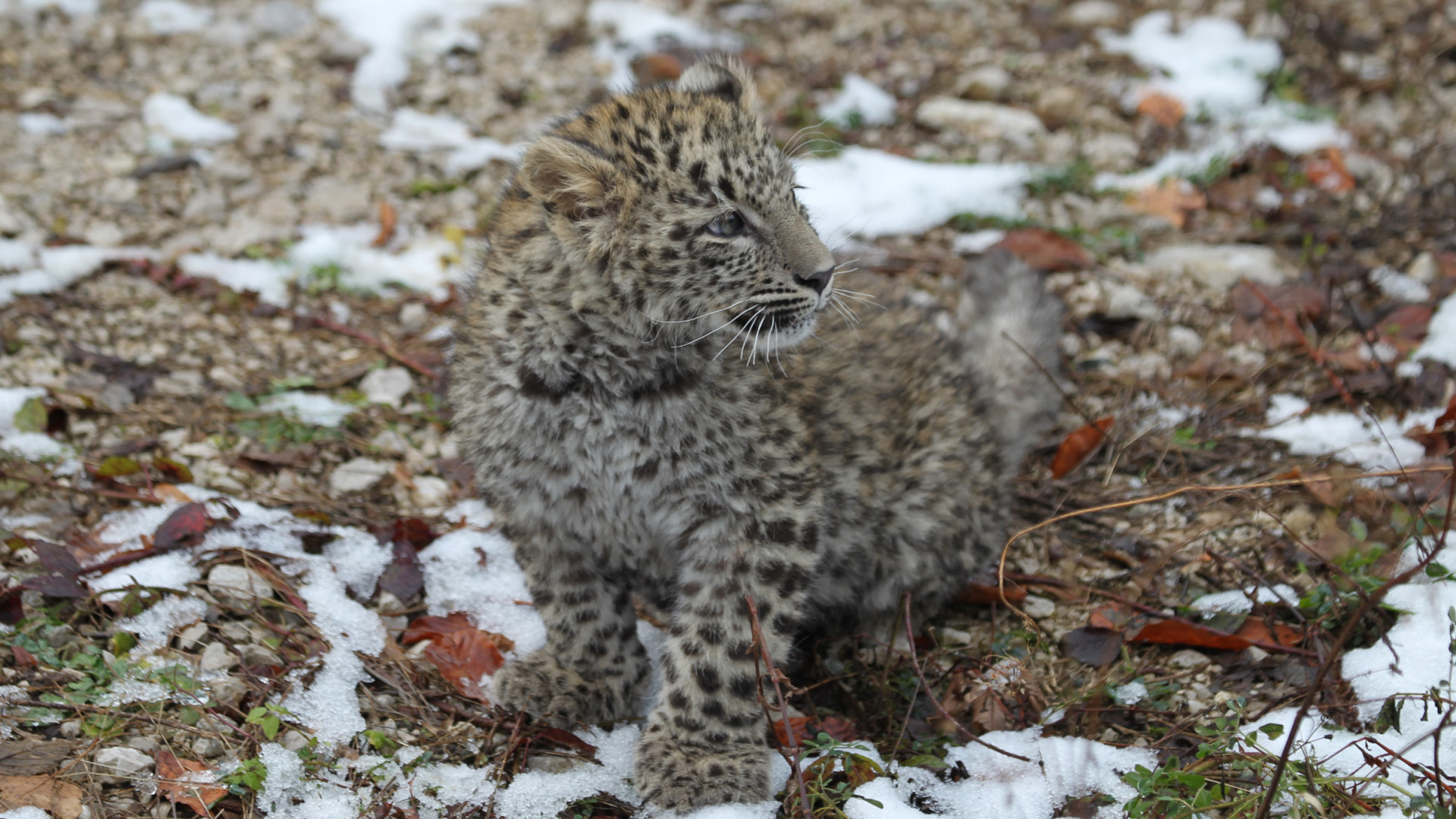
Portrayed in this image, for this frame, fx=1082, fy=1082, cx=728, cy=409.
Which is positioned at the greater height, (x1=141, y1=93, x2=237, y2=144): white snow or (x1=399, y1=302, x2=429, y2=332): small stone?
(x1=141, y1=93, x2=237, y2=144): white snow

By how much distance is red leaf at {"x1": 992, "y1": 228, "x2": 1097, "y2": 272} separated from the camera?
5.96 meters

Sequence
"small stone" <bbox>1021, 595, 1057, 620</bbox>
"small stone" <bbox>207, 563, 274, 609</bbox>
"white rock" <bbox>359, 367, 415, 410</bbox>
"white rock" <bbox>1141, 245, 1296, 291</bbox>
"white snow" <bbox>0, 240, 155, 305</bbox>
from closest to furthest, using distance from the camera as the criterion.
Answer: "small stone" <bbox>207, 563, 274, 609</bbox>, "small stone" <bbox>1021, 595, 1057, 620</bbox>, "white rock" <bbox>359, 367, 415, 410</bbox>, "white snow" <bbox>0, 240, 155, 305</bbox>, "white rock" <bbox>1141, 245, 1296, 291</bbox>

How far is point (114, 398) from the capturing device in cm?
481

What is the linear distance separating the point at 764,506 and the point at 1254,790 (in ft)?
5.42

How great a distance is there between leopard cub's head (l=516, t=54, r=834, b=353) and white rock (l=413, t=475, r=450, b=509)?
1702 mm

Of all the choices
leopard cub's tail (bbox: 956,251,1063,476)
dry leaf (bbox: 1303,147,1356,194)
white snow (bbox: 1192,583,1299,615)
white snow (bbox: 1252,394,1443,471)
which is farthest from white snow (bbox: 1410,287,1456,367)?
white snow (bbox: 1192,583,1299,615)

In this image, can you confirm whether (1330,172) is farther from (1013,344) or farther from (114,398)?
(114,398)

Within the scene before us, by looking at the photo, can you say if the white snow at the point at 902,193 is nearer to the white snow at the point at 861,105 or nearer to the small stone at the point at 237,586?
the white snow at the point at 861,105

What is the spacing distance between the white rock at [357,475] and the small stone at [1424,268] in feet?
16.7

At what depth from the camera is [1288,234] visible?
593cm

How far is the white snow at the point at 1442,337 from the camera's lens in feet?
16.0

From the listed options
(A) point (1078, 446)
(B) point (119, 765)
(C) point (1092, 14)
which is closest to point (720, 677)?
(B) point (119, 765)

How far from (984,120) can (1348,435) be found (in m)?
3.44

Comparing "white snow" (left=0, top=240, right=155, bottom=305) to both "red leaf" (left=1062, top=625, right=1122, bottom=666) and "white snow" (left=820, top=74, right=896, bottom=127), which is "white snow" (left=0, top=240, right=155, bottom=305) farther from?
"red leaf" (left=1062, top=625, right=1122, bottom=666)
